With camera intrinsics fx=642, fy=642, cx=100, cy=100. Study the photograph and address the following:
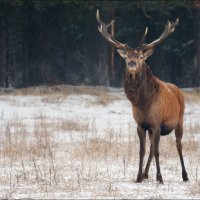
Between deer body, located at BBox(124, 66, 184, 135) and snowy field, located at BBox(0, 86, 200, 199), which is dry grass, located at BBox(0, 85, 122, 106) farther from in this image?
deer body, located at BBox(124, 66, 184, 135)

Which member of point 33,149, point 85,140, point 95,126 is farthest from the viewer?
point 95,126

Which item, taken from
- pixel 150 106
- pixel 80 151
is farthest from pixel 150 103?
pixel 80 151

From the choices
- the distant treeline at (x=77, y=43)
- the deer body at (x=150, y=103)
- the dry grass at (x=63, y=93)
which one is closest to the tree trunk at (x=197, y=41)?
the distant treeline at (x=77, y=43)

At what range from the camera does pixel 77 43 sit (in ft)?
115

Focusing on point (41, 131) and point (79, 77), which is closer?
point (41, 131)

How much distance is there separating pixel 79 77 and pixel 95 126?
19002mm

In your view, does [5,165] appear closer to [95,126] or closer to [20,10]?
[95,126]

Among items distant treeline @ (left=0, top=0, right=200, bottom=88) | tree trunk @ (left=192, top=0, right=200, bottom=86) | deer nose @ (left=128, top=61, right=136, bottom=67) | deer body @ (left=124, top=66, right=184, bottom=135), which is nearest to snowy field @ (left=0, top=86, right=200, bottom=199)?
deer body @ (left=124, top=66, right=184, bottom=135)

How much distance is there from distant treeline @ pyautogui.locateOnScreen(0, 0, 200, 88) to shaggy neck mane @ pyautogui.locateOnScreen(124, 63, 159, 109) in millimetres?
17118

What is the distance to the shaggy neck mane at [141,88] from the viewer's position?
930 centimetres

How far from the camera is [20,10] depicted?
3012 cm

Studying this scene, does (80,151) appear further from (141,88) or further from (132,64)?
(132,64)

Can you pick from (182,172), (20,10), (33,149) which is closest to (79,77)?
(20,10)

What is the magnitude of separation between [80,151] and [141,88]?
3184mm
